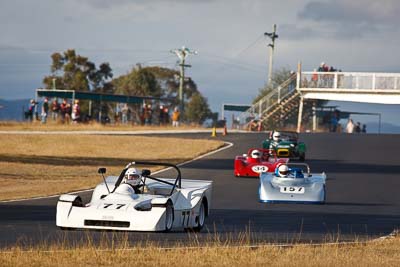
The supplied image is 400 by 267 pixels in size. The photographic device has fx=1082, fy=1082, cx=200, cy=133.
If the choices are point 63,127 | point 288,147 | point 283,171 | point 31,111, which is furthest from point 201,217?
point 31,111

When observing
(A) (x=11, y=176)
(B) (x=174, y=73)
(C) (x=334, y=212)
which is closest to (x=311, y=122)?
(B) (x=174, y=73)

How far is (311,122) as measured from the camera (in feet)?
295

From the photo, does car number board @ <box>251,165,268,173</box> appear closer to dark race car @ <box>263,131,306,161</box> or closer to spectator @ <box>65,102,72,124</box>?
dark race car @ <box>263,131,306,161</box>

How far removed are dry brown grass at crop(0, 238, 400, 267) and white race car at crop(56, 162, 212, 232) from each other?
2.07 meters

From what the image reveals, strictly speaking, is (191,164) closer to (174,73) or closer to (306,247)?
(306,247)

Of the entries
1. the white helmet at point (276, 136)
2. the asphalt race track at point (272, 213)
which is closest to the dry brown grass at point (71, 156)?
the asphalt race track at point (272, 213)

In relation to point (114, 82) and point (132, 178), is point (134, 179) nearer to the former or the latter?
point (132, 178)

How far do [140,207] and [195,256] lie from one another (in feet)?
14.3

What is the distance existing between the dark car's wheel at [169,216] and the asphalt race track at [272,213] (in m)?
0.19

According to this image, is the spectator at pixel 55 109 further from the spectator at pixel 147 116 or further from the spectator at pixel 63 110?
the spectator at pixel 147 116

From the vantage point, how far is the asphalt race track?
61.4 feet

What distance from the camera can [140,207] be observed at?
19.2m

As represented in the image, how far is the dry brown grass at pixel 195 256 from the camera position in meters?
14.3

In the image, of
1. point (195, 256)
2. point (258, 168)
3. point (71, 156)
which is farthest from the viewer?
point (71, 156)
